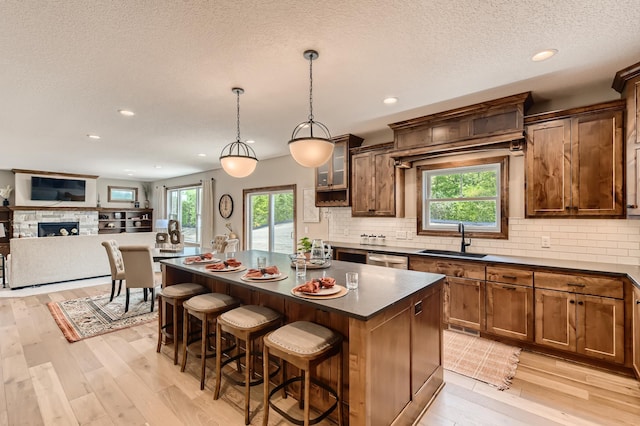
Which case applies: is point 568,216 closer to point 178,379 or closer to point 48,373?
point 178,379

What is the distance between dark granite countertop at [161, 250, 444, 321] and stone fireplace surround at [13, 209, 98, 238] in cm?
842

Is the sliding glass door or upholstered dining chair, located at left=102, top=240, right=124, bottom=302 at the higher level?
the sliding glass door

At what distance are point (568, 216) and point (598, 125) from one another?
0.90 metres

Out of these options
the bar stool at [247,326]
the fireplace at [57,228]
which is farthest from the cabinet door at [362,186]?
the fireplace at [57,228]

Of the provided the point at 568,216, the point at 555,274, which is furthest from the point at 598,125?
the point at 555,274

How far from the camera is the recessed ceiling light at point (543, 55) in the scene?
228 cm

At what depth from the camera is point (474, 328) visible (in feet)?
10.9

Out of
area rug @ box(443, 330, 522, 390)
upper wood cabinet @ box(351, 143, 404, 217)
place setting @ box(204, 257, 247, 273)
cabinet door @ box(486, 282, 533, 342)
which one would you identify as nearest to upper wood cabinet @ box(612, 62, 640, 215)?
cabinet door @ box(486, 282, 533, 342)

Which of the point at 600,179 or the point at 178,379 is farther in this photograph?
the point at 600,179

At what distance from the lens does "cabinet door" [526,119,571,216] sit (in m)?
2.99

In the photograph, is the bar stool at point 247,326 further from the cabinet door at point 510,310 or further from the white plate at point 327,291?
the cabinet door at point 510,310

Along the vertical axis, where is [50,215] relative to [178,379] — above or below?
above

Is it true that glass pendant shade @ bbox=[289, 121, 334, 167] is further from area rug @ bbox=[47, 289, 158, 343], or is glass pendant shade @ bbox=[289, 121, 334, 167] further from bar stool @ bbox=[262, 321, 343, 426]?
area rug @ bbox=[47, 289, 158, 343]

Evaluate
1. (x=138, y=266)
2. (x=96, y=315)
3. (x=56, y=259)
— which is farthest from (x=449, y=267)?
(x=56, y=259)
